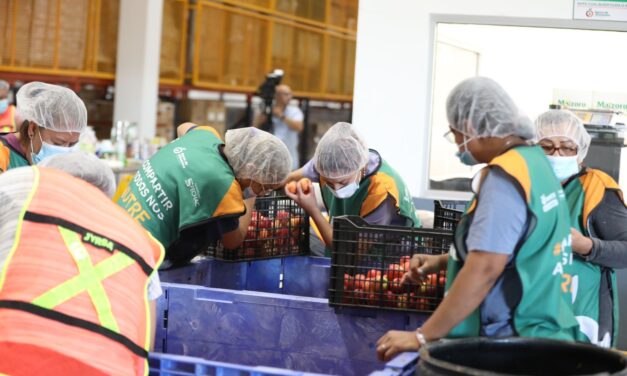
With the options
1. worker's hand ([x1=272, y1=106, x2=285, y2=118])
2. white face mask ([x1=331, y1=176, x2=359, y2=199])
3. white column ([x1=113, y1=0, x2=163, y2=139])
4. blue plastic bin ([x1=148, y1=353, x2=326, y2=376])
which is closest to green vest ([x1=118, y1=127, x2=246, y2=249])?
white face mask ([x1=331, y1=176, x2=359, y2=199])

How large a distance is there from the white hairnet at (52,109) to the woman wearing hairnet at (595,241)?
198cm

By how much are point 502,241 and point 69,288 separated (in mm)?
1056

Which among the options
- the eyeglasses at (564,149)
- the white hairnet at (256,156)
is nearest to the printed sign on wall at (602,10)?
the eyeglasses at (564,149)

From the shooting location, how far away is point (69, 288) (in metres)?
2.40

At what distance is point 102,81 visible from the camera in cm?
1203

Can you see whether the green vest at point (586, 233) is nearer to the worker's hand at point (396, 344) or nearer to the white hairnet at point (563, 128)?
the white hairnet at point (563, 128)

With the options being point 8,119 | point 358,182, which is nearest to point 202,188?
point 358,182

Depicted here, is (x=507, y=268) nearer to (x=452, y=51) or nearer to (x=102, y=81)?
(x=452, y=51)

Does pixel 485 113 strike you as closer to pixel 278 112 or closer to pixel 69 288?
pixel 69 288

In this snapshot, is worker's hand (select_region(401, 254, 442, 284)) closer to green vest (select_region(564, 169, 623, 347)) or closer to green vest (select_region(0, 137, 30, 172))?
green vest (select_region(564, 169, 623, 347))

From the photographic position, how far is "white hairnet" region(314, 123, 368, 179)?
409cm

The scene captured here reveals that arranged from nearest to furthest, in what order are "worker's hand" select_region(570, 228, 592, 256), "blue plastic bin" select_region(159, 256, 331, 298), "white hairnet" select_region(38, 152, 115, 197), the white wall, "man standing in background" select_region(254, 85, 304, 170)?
"white hairnet" select_region(38, 152, 115, 197)
"worker's hand" select_region(570, 228, 592, 256)
"blue plastic bin" select_region(159, 256, 331, 298)
the white wall
"man standing in background" select_region(254, 85, 304, 170)

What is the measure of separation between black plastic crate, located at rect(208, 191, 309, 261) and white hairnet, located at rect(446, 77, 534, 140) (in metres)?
1.49

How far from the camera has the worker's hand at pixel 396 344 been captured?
2633mm
